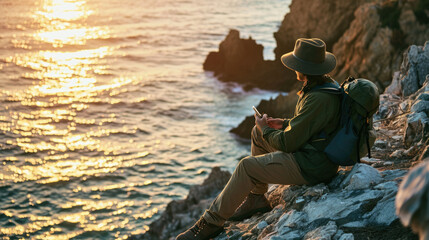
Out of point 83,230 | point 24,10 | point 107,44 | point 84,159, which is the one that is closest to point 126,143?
point 84,159

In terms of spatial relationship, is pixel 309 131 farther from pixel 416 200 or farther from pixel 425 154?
pixel 416 200

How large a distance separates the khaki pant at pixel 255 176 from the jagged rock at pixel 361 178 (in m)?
0.62

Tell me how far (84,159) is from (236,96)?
690 inches

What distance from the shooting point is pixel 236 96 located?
1786 inches

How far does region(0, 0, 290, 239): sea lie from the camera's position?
84.2 ft

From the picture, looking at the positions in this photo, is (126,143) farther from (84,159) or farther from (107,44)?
(107,44)

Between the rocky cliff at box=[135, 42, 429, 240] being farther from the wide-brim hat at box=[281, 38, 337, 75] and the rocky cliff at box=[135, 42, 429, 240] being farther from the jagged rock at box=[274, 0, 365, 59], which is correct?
the jagged rock at box=[274, 0, 365, 59]

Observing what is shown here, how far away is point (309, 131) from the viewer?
7023 mm

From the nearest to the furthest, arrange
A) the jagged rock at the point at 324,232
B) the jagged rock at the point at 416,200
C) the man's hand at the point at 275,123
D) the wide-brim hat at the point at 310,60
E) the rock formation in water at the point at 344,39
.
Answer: the jagged rock at the point at 416,200
the jagged rock at the point at 324,232
the wide-brim hat at the point at 310,60
the man's hand at the point at 275,123
the rock formation in water at the point at 344,39

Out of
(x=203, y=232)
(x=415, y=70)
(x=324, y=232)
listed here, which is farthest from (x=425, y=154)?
(x=415, y=70)

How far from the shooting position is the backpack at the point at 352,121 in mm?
6844

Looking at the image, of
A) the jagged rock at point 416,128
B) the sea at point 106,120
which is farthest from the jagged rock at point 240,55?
the jagged rock at point 416,128

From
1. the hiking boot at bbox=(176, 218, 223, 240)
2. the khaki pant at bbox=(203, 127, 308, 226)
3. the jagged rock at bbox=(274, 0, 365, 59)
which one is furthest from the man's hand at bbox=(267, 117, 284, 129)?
the jagged rock at bbox=(274, 0, 365, 59)

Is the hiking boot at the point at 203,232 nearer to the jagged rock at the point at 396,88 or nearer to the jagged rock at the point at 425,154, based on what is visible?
the jagged rock at the point at 425,154
